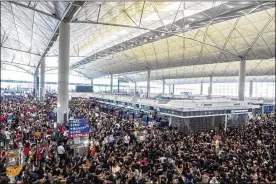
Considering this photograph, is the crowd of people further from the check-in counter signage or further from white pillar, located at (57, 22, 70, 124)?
the check-in counter signage

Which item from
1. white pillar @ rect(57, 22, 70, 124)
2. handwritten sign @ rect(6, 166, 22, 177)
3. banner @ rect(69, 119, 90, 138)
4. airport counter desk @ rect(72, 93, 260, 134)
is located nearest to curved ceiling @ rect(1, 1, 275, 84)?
white pillar @ rect(57, 22, 70, 124)

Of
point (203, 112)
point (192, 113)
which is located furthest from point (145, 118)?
point (203, 112)

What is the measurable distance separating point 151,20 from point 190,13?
4.19m

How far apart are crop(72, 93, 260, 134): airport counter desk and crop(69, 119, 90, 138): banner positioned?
10.2 meters

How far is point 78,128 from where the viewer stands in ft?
43.5

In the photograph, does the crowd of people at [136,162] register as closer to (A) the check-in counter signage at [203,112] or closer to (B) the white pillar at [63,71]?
(B) the white pillar at [63,71]

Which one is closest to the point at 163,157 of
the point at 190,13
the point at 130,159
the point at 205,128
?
the point at 130,159

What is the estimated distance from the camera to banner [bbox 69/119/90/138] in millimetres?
13040

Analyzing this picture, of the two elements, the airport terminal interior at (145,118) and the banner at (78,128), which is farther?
the banner at (78,128)

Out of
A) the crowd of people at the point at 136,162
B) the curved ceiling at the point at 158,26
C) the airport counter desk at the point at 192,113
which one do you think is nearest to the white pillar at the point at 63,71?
the curved ceiling at the point at 158,26

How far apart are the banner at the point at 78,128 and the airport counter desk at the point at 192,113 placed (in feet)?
33.3

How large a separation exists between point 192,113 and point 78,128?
38.3 feet

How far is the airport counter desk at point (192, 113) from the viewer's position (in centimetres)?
2189

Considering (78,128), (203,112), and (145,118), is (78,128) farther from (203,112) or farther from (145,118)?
(203,112)
